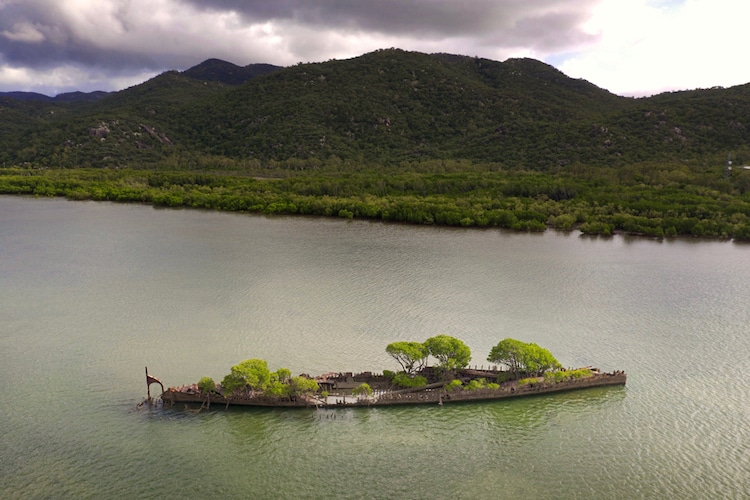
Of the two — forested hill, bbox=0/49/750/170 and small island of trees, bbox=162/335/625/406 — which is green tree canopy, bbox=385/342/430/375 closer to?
small island of trees, bbox=162/335/625/406

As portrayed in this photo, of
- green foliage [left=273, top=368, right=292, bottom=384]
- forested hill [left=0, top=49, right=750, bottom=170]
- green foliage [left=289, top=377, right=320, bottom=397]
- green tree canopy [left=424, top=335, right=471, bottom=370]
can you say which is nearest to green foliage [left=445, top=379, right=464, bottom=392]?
green tree canopy [left=424, top=335, right=471, bottom=370]

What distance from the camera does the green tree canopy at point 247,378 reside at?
23.9 m

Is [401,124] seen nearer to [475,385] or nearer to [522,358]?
[522,358]

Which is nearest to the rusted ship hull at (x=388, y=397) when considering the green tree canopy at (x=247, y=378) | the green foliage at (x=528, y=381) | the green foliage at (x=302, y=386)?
the green foliage at (x=528, y=381)

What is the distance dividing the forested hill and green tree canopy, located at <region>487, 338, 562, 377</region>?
77.3m

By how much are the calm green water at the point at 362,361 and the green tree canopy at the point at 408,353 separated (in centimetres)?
233

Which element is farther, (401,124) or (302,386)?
(401,124)

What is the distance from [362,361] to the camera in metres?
28.9

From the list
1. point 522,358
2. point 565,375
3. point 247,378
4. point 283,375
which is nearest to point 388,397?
point 283,375

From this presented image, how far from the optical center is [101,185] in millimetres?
96938

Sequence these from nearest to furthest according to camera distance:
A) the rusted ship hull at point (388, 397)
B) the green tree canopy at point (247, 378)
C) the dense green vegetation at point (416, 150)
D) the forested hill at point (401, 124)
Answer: the green tree canopy at point (247, 378), the rusted ship hull at point (388, 397), the dense green vegetation at point (416, 150), the forested hill at point (401, 124)

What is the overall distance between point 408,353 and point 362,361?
12.8ft

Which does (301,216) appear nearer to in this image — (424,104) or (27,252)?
(27,252)

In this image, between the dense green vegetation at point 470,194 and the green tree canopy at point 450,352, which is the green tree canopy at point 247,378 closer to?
the green tree canopy at point 450,352
